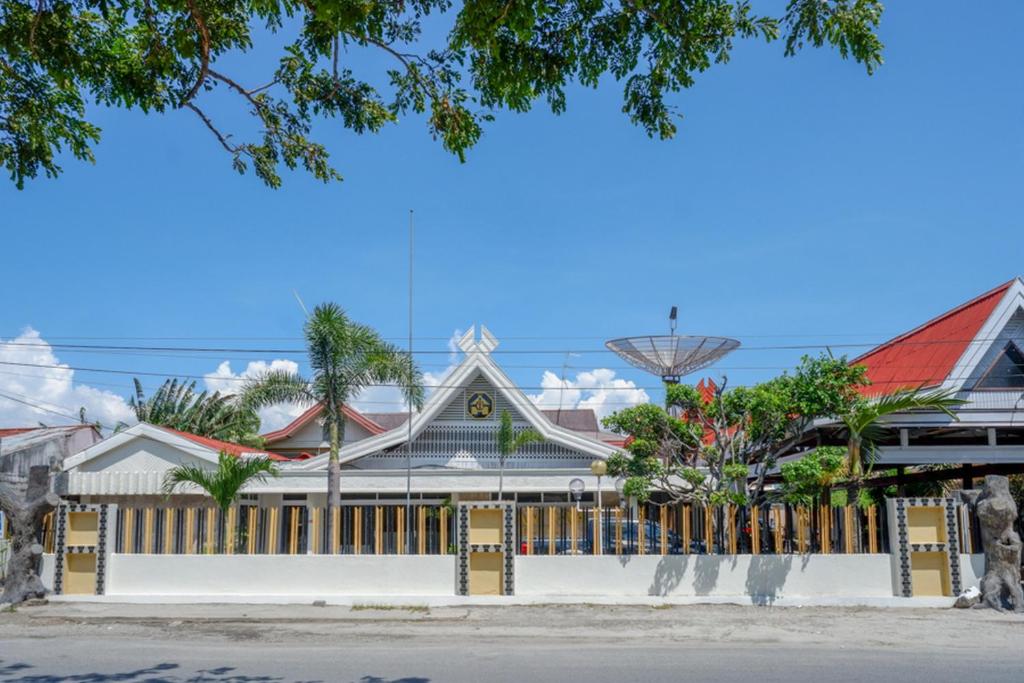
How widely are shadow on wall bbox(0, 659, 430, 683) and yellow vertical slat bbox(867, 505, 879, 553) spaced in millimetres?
8846

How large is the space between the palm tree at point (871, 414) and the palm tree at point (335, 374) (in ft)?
33.4

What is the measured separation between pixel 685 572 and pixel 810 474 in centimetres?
248

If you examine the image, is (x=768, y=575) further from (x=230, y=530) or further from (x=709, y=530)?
(x=230, y=530)

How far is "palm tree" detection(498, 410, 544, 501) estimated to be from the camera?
22.3 m

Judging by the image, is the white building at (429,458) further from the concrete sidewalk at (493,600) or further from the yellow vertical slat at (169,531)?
the concrete sidewalk at (493,600)

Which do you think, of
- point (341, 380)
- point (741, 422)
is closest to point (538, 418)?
point (341, 380)

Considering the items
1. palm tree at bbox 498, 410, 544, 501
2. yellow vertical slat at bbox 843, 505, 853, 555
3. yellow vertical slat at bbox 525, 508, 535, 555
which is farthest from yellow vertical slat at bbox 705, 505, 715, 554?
palm tree at bbox 498, 410, 544, 501

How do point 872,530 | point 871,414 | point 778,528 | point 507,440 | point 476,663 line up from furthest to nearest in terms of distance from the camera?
point 507,440, point 871,414, point 778,528, point 872,530, point 476,663

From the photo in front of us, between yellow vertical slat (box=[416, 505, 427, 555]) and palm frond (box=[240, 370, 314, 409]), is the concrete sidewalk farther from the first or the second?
palm frond (box=[240, 370, 314, 409])

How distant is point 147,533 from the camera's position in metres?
15.8

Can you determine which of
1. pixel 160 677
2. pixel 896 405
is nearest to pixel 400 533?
pixel 160 677

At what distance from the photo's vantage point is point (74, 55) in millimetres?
7414

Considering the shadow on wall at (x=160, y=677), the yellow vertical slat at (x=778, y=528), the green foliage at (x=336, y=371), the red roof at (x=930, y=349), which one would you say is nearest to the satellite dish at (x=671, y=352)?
the red roof at (x=930, y=349)

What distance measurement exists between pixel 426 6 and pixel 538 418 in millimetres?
16044
